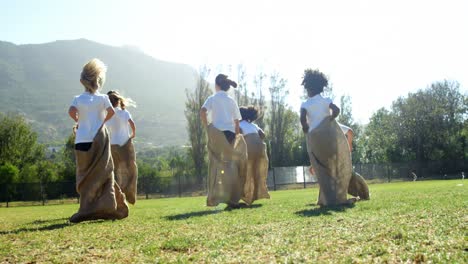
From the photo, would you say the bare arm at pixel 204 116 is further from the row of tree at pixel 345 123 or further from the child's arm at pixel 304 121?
the row of tree at pixel 345 123

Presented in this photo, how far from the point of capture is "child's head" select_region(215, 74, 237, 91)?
10.3 m

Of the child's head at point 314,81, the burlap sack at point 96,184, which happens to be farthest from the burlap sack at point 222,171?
the burlap sack at point 96,184

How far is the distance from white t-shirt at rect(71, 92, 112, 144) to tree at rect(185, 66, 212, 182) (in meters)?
37.3

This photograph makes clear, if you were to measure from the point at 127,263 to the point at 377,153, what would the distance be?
70.0 m

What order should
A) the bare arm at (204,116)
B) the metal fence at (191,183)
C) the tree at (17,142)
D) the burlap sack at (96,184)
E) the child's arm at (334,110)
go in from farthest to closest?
the tree at (17,142), the metal fence at (191,183), the bare arm at (204,116), the child's arm at (334,110), the burlap sack at (96,184)

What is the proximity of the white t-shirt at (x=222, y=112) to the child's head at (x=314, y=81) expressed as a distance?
58.9 inches

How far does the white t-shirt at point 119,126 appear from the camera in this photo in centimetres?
1058

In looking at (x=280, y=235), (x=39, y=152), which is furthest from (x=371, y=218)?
(x=39, y=152)

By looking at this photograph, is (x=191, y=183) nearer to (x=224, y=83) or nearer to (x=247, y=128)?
A: (x=247, y=128)

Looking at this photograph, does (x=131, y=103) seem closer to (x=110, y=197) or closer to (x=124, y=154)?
(x=124, y=154)

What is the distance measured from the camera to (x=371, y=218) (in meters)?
5.68

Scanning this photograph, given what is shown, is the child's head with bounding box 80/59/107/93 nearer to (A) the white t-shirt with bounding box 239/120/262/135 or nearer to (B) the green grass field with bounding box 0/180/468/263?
(B) the green grass field with bounding box 0/180/468/263

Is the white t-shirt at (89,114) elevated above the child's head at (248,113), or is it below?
below

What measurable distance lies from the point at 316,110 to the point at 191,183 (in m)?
29.0
